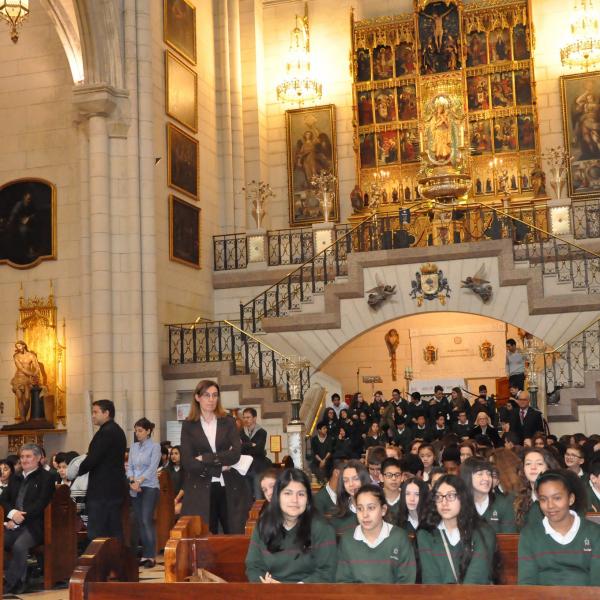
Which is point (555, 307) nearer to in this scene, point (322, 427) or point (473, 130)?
point (322, 427)

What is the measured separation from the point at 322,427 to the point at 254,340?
3288 mm

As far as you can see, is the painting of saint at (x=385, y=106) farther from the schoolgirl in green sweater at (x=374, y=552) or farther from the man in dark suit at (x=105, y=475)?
the schoolgirl in green sweater at (x=374, y=552)

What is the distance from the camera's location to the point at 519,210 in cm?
2259

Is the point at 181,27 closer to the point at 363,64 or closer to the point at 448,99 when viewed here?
the point at 363,64

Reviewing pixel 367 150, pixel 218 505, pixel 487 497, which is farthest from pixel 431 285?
pixel 487 497

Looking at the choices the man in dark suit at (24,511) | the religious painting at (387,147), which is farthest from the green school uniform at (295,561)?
the religious painting at (387,147)

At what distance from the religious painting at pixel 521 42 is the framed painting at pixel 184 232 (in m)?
8.51

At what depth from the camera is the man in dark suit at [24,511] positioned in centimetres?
1054

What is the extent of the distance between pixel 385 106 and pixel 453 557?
2075 centimetres

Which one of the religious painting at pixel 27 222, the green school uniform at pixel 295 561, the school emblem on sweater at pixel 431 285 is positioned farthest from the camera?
the religious painting at pixel 27 222

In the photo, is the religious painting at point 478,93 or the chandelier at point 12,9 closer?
the chandelier at point 12,9

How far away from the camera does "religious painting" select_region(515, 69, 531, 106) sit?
80.9 ft

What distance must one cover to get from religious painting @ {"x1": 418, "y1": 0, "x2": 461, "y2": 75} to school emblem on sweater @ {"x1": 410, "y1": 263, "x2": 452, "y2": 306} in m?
7.08

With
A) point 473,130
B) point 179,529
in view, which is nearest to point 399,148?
point 473,130
